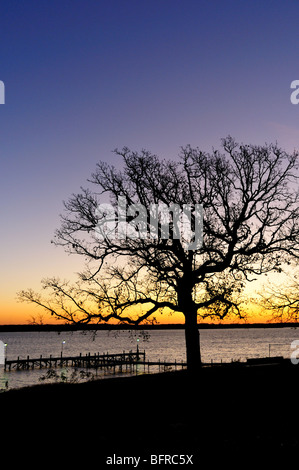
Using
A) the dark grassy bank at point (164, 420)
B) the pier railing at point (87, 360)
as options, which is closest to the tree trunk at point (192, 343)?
the dark grassy bank at point (164, 420)

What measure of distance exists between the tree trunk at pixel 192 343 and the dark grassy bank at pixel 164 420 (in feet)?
11.4

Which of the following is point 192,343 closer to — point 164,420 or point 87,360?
point 164,420

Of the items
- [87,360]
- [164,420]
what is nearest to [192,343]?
[164,420]

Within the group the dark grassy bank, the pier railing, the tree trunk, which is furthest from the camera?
the pier railing

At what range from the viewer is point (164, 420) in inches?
528

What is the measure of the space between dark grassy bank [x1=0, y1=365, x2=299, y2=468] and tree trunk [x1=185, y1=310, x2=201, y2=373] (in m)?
3.49

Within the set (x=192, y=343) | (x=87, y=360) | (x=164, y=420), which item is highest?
(x=192, y=343)

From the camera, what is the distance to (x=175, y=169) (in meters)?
25.5

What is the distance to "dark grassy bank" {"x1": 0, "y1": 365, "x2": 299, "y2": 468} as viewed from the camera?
10.4 m

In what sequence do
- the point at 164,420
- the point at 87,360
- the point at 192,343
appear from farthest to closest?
the point at 87,360
the point at 192,343
the point at 164,420

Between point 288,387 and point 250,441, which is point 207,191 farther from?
point 250,441

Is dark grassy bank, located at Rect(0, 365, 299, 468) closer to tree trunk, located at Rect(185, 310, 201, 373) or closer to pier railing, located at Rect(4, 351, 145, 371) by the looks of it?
tree trunk, located at Rect(185, 310, 201, 373)

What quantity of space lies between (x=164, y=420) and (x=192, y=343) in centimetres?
1201

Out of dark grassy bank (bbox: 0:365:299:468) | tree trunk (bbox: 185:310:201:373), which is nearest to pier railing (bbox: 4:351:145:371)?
tree trunk (bbox: 185:310:201:373)
